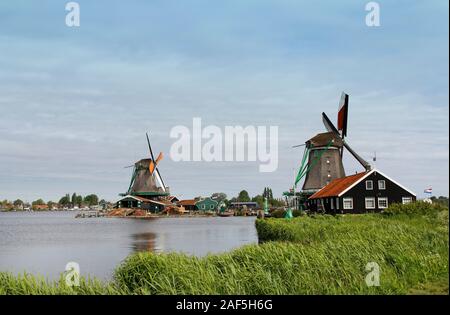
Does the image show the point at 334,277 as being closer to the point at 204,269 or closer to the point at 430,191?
the point at 204,269

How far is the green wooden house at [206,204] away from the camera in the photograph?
127 meters

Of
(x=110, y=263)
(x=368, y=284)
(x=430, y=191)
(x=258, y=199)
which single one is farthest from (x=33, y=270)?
(x=258, y=199)

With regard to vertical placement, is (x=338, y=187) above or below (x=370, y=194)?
above

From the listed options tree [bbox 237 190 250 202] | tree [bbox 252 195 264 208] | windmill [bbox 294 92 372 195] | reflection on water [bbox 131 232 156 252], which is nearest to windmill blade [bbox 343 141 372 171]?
windmill [bbox 294 92 372 195]

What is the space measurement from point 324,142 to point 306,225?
2919cm

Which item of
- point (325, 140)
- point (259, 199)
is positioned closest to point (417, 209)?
point (325, 140)

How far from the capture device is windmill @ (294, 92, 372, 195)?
5234 centimetres

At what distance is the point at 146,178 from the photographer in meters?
98.8

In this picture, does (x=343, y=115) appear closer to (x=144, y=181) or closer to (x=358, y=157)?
(x=358, y=157)

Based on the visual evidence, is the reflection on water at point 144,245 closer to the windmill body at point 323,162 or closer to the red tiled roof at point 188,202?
the windmill body at point 323,162

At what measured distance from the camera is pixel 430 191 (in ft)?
135

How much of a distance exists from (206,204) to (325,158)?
76.8 m

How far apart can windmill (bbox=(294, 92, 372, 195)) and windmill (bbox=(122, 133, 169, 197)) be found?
1946 inches
